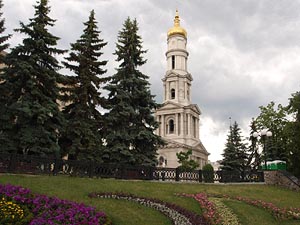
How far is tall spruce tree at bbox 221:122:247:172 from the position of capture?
4591 cm

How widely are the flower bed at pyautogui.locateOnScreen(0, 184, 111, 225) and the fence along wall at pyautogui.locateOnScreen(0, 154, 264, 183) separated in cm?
453

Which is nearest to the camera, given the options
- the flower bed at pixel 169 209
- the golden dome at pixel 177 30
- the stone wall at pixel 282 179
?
the flower bed at pixel 169 209

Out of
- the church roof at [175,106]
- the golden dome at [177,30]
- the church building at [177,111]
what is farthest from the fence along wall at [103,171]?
the golden dome at [177,30]

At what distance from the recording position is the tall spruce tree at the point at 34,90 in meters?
19.9

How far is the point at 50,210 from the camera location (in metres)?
11.2

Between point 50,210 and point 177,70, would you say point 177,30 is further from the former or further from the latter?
point 50,210

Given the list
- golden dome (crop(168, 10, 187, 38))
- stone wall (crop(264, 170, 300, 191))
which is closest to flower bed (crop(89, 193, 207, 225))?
stone wall (crop(264, 170, 300, 191))

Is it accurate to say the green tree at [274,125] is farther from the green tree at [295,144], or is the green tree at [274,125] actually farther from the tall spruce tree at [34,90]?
the tall spruce tree at [34,90]

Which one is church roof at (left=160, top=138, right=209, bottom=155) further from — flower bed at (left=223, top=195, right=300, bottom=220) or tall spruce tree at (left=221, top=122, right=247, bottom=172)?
flower bed at (left=223, top=195, right=300, bottom=220)

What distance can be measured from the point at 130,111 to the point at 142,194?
10.5m

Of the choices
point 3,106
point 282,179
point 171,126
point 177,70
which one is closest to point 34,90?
point 3,106

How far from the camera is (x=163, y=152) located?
56750 millimetres

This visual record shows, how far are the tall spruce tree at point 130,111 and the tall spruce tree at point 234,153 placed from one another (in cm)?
2183

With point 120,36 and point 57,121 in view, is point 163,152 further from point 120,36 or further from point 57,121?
point 57,121
